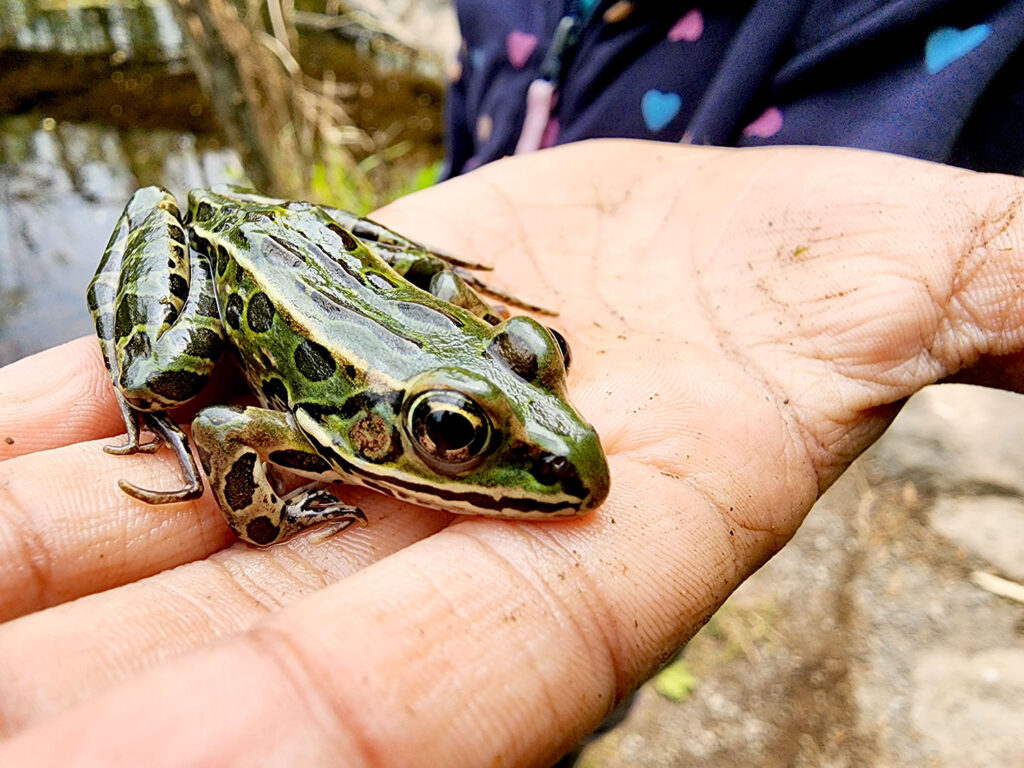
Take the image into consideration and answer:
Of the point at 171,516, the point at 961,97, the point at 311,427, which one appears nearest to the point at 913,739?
the point at 961,97

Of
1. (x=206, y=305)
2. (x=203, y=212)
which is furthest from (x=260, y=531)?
(x=203, y=212)

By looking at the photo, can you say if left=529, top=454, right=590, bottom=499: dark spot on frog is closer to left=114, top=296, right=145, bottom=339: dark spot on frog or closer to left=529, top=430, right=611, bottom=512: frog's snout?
left=529, top=430, right=611, bottom=512: frog's snout

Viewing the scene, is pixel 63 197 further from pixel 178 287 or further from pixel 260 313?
pixel 260 313

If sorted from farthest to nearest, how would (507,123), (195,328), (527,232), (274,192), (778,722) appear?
1. (274,192)
2. (507,123)
3. (778,722)
4. (527,232)
5. (195,328)

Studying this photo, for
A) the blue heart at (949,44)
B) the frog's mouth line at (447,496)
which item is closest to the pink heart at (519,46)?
the blue heart at (949,44)

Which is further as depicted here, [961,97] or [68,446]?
[961,97]

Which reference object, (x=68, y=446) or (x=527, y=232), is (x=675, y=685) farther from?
(x=68, y=446)
